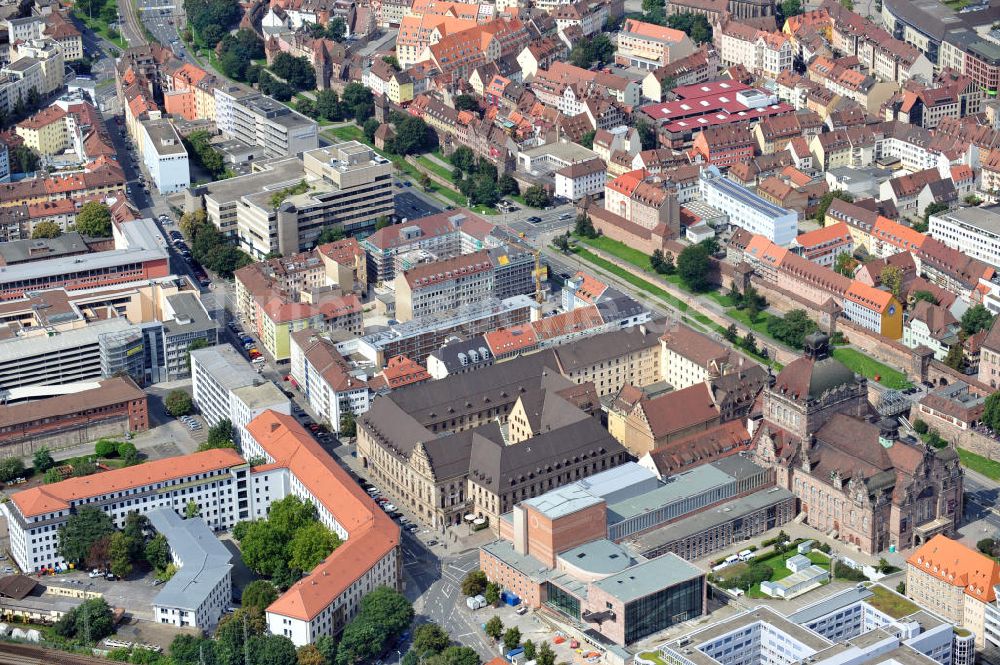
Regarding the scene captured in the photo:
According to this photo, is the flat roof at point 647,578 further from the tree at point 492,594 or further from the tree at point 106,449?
the tree at point 106,449

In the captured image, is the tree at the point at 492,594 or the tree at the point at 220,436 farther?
the tree at the point at 220,436

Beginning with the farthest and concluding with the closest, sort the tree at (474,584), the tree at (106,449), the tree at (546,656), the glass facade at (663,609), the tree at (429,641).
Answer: the tree at (106,449) → the tree at (474,584) → the glass facade at (663,609) → the tree at (429,641) → the tree at (546,656)

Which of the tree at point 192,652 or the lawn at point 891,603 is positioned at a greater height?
the lawn at point 891,603

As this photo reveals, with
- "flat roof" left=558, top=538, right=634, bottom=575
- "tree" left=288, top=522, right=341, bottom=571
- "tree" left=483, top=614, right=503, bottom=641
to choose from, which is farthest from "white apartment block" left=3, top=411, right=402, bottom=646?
"flat roof" left=558, top=538, right=634, bottom=575

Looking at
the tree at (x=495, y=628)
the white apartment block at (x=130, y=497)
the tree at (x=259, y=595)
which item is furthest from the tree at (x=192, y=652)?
the tree at (x=495, y=628)

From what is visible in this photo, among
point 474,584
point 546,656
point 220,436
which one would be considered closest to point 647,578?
point 546,656

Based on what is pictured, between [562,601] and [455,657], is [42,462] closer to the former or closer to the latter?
[455,657]
